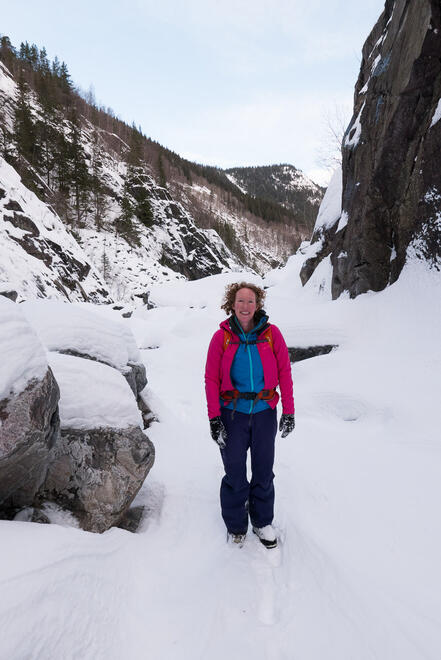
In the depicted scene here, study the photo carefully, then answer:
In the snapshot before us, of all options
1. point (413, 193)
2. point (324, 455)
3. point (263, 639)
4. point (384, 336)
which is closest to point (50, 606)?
point (263, 639)

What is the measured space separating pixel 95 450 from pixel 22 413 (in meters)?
0.92

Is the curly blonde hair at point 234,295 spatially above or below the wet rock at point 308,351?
above

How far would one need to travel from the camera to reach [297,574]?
2314 millimetres

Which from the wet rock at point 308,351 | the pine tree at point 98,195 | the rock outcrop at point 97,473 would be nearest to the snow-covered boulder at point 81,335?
the rock outcrop at point 97,473

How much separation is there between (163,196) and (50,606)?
49271 mm

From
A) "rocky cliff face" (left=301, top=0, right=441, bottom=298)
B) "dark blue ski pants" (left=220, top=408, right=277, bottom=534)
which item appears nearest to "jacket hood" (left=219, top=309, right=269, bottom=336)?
"dark blue ski pants" (left=220, top=408, right=277, bottom=534)

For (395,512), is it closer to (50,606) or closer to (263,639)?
(263,639)

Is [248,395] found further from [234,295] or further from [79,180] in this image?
[79,180]

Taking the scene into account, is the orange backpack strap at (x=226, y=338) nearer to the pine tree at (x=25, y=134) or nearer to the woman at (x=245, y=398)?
the woman at (x=245, y=398)

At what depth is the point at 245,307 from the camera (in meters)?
2.56

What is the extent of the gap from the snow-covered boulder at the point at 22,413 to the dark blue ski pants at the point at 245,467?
1.34 metres

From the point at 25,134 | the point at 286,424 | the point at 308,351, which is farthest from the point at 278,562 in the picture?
the point at 25,134

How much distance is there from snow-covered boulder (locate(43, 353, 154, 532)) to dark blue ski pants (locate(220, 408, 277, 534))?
→ 78 cm

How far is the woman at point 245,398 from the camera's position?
8.39 ft
